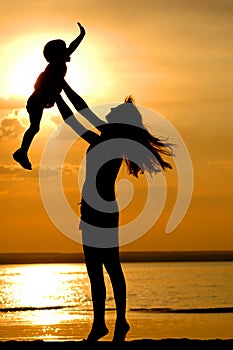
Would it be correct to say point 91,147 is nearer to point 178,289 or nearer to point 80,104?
point 80,104

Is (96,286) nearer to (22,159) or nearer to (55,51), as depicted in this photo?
(22,159)

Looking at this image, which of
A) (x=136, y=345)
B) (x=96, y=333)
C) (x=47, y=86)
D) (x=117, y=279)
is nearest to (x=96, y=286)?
(x=117, y=279)

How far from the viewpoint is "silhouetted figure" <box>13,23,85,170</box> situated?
7.89 metres

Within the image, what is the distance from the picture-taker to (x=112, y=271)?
842cm

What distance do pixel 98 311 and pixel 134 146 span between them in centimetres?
142

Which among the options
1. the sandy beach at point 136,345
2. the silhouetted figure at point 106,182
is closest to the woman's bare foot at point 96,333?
the silhouetted figure at point 106,182

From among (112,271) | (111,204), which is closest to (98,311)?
(112,271)

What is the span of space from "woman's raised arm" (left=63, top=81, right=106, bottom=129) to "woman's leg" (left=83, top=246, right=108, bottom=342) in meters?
1.06

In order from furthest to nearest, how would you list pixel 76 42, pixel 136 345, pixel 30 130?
pixel 76 42 → pixel 136 345 → pixel 30 130

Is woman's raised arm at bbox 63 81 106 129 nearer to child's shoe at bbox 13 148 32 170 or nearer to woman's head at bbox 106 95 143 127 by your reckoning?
woman's head at bbox 106 95 143 127

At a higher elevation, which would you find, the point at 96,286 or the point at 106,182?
the point at 106,182

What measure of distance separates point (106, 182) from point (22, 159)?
899mm

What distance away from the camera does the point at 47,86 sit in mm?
8102

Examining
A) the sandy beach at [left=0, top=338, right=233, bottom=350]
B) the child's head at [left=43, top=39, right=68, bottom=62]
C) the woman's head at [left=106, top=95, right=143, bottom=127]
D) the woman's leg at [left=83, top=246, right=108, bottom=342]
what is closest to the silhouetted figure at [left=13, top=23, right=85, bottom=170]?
the child's head at [left=43, top=39, right=68, bottom=62]
